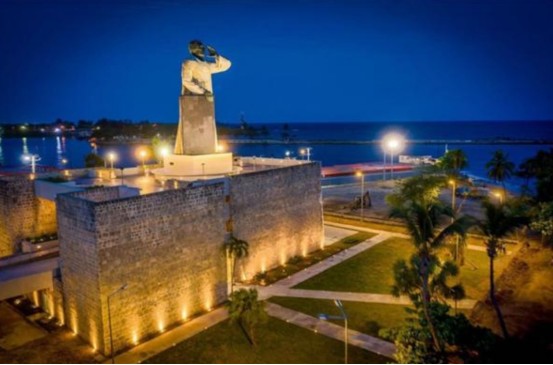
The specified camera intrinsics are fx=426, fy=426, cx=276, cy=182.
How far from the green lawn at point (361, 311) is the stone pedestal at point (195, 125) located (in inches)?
464

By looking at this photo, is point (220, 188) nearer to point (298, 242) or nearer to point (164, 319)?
point (164, 319)

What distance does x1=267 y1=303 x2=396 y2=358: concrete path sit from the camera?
1847 centimetres

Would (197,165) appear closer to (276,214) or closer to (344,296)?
(276,214)

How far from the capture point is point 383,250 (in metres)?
31.1

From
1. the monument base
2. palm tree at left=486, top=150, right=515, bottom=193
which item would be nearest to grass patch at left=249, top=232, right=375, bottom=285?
the monument base

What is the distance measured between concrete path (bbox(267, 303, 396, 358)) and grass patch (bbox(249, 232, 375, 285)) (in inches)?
146

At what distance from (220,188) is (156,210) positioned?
13.6 ft

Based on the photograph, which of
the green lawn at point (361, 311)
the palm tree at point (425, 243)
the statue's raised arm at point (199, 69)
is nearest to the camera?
the palm tree at point (425, 243)

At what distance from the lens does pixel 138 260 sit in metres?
19.6

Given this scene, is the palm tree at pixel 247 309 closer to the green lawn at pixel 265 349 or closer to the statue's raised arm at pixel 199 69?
the green lawn at pixel 265 349

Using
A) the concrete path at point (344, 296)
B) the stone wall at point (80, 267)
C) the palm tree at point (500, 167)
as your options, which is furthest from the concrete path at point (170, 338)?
the palm tree at point (500, 167)

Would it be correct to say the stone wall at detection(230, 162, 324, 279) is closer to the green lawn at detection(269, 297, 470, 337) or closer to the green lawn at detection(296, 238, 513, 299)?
the green lawn at detection(296, 238, 513, 299)

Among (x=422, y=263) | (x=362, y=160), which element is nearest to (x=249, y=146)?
(x=362, y=160)

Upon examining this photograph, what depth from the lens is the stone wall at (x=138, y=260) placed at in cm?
1844
